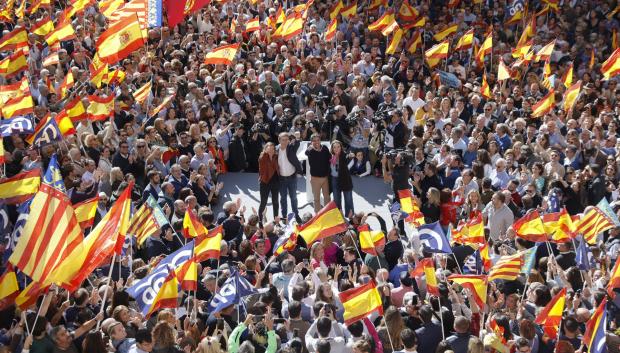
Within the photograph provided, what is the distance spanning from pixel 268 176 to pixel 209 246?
4.40 metres

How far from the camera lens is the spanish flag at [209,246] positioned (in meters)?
13.0

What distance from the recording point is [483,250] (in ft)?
45.0

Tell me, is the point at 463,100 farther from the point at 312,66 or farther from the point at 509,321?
the point at 509,321

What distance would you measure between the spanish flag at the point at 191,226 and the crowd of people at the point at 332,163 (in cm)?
36

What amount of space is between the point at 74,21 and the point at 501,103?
9566mm

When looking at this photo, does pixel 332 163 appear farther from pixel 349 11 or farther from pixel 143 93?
pixel 349 11

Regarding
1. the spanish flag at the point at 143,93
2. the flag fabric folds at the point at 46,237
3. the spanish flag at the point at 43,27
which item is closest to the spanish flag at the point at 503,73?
the spanish flag at the point at 143,93

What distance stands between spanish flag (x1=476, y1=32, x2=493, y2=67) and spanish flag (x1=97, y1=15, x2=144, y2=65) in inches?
278

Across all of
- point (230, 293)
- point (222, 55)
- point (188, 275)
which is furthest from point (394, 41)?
point (230, 293)

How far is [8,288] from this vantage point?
10938mm

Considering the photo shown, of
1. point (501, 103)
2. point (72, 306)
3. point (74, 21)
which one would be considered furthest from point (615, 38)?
point (72, 306)

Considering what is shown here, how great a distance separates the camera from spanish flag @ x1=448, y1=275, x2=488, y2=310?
11.7 m

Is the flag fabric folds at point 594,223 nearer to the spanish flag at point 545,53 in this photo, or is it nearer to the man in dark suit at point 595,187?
the man in dark suit at point 595,187

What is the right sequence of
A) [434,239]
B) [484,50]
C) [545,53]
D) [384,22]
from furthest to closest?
[384,22] → [484,50] → [545,53] → [434,239]
